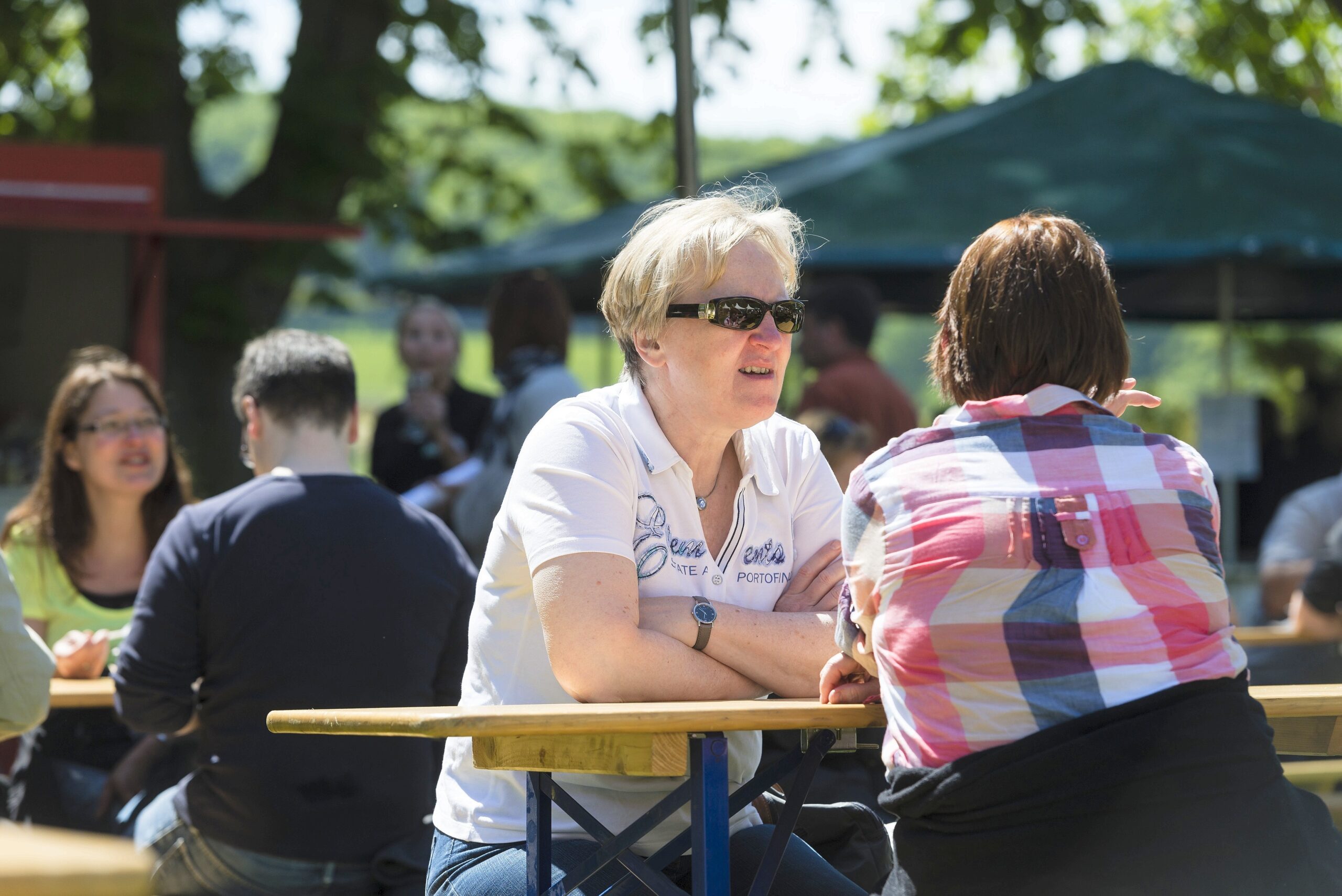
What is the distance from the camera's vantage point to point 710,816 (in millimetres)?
2008

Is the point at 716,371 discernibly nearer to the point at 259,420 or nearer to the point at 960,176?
the point at 259,420

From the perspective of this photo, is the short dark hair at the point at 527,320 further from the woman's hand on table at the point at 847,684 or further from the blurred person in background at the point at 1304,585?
the woman's hand on table at the point at 847,684

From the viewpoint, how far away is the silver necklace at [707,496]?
7.91 feet

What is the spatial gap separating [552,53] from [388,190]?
1.69 meters

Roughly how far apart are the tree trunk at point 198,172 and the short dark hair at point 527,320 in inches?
171

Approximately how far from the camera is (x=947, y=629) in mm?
1831

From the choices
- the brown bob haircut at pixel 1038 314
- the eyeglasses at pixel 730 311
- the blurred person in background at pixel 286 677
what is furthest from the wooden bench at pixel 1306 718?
the blurred person in background at pixel 286 677

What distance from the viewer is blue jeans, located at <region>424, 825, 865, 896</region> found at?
2162 millimetres

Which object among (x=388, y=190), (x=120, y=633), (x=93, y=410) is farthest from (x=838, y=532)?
(x=388, y=190)

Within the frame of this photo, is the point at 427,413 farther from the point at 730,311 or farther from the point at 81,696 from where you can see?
the point at 730,311

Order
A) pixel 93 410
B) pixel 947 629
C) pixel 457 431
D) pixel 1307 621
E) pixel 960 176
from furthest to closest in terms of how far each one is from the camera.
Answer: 1. pixel 960 176
2. pixel 457 431
3. pixel 1307 621
4. pixel 93 410
5. pixel 947 629

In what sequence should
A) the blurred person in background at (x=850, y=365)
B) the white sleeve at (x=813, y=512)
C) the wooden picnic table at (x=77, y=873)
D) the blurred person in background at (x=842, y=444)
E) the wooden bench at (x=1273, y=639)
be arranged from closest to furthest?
the wooden picnic table at (x=77, y=873) < the white sleeve at (x=813, y=512) < the blurred person in background at (x=842, y=444) < the wooden bench at (x=1273, y=639) < the blurred person in background at (x=850, y=365)

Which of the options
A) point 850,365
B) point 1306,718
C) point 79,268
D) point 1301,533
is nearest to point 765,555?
point 1306,718

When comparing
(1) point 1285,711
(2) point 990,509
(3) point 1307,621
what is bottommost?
(3) point 1307,621
